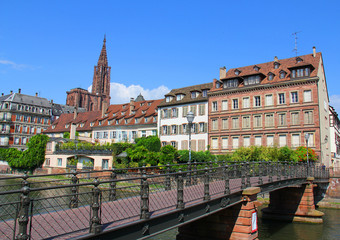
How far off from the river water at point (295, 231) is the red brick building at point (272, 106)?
42.9 feet

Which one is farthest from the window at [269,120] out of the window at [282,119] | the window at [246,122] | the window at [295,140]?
the window at [295,140]

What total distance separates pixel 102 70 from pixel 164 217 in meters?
132

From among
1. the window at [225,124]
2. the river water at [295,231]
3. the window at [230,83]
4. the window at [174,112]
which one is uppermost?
the window at [230,83]

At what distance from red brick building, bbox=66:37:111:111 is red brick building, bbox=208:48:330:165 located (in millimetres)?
85512

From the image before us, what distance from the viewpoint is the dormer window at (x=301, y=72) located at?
3600 cm

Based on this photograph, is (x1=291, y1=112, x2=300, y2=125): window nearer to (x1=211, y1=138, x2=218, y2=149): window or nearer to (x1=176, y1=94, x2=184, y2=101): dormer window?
(x1=211, y1=138, x2=218, y2=149): window

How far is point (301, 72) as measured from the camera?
120ft

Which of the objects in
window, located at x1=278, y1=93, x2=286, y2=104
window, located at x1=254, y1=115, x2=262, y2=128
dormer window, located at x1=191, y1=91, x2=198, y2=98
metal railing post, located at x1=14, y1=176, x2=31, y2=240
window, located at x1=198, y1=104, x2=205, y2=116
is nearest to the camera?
metal railing post, located at x1=14, y1=176, x2=31, y2=240

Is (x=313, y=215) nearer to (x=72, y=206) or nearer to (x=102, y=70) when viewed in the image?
(x=72, y=206)

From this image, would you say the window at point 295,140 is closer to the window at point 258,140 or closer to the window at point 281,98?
the window at point 258,140

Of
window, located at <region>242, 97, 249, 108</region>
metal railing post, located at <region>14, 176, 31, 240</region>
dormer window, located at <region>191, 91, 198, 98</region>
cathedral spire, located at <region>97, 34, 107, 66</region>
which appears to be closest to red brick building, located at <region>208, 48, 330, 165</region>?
window, located at <region>242, 97, 249, 108</region>

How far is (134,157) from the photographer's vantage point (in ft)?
133

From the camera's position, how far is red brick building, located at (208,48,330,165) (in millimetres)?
35438

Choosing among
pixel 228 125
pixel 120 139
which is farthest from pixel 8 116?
pixel 228 125
